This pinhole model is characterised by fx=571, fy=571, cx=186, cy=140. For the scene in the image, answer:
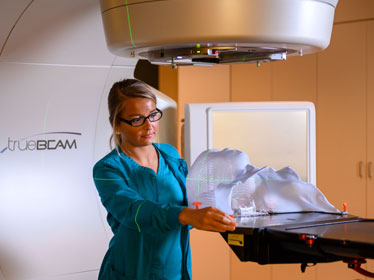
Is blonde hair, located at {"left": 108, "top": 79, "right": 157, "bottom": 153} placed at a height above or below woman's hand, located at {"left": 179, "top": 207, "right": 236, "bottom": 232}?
above

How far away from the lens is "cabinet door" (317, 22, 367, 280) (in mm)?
2789

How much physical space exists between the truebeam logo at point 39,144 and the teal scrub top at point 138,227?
10 cm

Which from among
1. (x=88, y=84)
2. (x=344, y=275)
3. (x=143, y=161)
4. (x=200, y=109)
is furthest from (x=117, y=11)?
(x=344, y=275)

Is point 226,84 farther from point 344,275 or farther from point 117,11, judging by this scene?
point 117,11

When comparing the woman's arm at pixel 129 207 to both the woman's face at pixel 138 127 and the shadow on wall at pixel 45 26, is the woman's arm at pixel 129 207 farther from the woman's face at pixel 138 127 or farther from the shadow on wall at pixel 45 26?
the shadow on wall at pixel 45 26

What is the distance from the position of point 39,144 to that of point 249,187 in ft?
1.87

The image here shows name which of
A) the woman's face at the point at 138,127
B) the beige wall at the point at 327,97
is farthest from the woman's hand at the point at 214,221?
the beige wall at the point at 327,97

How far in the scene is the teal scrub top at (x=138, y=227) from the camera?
1434mm

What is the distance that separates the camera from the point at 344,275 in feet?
9.49

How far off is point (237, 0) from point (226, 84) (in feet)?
6.70

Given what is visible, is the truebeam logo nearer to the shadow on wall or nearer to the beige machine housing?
the shadow on wall

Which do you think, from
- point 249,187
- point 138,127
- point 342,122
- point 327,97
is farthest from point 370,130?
point 138,127

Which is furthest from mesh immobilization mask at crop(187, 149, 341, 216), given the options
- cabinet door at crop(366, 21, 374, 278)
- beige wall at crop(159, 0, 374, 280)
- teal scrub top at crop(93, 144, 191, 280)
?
cabinet door at crop(366, 21, 374, 278)

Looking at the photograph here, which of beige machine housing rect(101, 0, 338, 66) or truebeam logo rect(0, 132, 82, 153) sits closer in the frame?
beige machine housing rect(101, 0, 338, 66)
